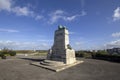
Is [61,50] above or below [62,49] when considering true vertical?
below

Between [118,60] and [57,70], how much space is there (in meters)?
14.5

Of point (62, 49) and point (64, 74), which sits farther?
point (62, 49)

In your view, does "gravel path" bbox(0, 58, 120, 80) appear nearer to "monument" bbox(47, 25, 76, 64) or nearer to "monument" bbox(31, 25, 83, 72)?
"monument" bbox(31, 25, 83, 72)

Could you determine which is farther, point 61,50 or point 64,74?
point 61,50

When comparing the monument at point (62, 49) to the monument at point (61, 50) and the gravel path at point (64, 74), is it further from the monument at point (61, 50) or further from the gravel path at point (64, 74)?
the gravel path at point (64, 74)

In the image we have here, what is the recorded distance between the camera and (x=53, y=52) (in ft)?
72.9

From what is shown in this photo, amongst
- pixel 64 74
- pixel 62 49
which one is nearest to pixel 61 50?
pixel 62 49

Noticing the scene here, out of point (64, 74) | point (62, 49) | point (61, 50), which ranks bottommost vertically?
point (64, 74)

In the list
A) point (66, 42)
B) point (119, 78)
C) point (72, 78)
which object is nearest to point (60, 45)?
point (66, 42)

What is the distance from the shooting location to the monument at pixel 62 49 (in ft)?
63.5

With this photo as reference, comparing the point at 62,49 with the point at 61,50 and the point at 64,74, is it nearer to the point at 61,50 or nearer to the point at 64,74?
the point at 61,50

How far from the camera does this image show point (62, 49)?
20.5m

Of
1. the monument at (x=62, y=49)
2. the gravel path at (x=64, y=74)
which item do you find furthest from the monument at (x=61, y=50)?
the gravel path at (x=64, y=74)

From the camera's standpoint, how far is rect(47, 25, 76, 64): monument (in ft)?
63.5
